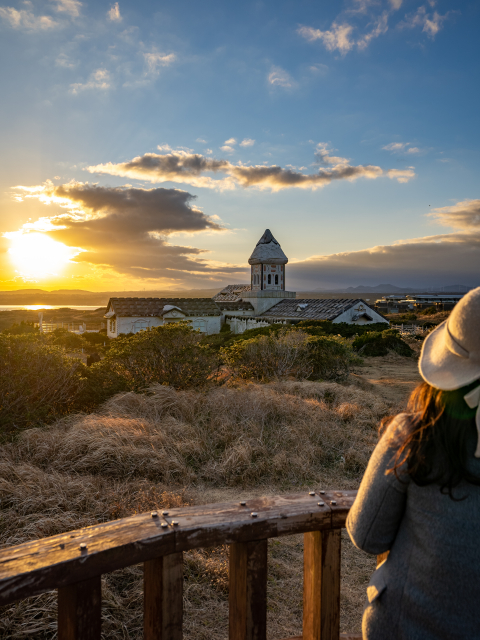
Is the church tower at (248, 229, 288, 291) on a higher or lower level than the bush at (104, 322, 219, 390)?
higher

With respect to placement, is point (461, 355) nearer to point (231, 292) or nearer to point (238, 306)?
point (238, 306)

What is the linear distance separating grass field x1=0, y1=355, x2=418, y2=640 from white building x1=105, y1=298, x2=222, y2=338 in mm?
22546

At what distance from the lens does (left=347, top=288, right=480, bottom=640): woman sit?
4.12ft

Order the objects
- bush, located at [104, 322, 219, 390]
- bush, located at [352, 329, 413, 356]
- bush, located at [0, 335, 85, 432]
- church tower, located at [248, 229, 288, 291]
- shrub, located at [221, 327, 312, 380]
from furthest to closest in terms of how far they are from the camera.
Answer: church tower, located at [248, 229, 288, 291] < bush, located at [352, 329, 413, 356] < shrub, located at [221, 327, 312, 380] < bush, located at [104, 322, 219, 390] < bush, located at [0, 335, 85, 432]

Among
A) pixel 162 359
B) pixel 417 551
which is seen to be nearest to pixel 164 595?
A: pixel 417 551

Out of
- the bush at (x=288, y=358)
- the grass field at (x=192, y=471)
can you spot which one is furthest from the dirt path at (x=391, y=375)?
the grass field at (x=192, y=471)

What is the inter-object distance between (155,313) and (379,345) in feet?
59.3

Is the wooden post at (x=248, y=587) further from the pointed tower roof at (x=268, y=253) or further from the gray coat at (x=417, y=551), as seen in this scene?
the pointed tower roof at (x=268, y=253)

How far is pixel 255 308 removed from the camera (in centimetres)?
4259

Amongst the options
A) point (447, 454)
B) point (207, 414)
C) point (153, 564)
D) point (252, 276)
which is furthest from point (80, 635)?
point (252, 276)

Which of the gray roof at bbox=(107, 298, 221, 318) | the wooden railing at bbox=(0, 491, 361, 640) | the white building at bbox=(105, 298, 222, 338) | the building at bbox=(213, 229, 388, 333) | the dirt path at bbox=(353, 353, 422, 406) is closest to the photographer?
the wooden railing at bbox=(0, 491, 361, 640)

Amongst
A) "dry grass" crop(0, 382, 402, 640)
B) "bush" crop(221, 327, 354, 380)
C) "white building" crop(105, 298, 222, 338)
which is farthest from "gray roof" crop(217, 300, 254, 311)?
"dry grass" crop(0, 382, 402, 640)

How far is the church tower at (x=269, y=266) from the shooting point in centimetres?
4459

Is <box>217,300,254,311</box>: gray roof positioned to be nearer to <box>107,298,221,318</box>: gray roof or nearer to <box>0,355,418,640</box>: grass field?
<box>107,298,221,318</box>: gray roof
